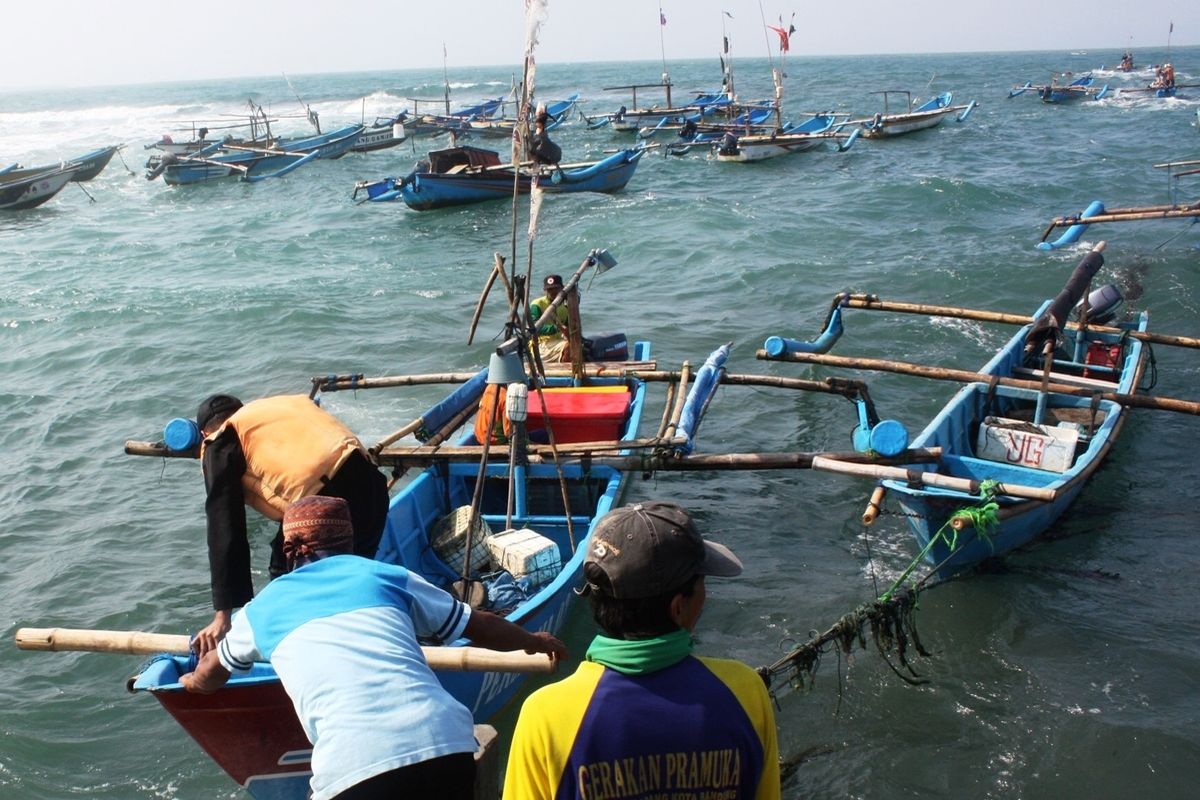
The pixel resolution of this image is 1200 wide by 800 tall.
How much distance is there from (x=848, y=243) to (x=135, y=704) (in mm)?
→ 16294

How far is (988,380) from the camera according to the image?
803cm

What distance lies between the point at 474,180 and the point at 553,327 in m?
15.1

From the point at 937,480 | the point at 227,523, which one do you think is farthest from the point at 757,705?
the point at 937,480

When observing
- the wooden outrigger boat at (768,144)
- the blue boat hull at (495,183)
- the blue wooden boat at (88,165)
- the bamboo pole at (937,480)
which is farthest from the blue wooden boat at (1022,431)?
the blue wooden boat at (88,165)

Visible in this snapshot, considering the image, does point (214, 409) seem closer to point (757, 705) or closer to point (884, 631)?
point (757, 705)

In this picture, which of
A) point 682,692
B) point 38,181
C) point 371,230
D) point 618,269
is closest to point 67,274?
point 371,230

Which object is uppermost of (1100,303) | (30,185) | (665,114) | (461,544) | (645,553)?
(665,114)

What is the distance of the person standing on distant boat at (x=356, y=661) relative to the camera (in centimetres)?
248

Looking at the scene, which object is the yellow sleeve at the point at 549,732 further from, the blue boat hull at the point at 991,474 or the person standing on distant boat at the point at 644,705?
the blue boat hull at the point at 991,474

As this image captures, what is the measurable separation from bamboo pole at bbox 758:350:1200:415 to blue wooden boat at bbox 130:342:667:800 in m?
1.63

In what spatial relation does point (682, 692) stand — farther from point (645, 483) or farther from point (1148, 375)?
point (1148, 375)

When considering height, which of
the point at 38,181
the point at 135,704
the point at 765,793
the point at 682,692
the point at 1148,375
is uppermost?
the point at 38,181

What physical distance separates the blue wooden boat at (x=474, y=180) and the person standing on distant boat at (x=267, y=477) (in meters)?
19.1

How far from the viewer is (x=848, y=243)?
63.9 feet
